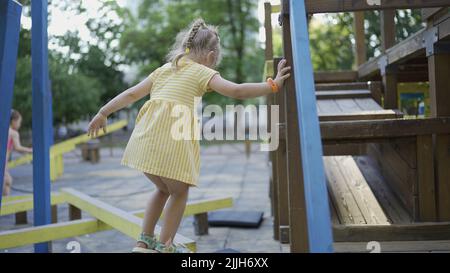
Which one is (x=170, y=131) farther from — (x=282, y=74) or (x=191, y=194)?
(x=191, y=194)

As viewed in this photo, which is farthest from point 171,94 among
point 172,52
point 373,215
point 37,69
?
point 373,215

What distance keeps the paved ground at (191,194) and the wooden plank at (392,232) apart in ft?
1.32

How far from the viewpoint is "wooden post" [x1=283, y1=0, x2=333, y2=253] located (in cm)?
169

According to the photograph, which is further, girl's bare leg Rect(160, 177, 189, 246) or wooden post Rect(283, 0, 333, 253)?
girl's bare leg Rect(160, 177, 189, 246)

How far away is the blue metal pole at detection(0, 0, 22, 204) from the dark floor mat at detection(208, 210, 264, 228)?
273 cm

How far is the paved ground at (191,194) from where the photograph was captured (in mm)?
4281

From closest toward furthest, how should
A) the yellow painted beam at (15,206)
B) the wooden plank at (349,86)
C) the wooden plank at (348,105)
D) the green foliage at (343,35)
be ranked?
the wooden plank at (348,105) < the yellow painted beam at (15,206) < the wooden plank at (349,86) < the green foliage at (343,35)

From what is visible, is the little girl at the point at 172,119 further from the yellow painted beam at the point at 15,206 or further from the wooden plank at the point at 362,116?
the yellow painted beam at the point at 15,206

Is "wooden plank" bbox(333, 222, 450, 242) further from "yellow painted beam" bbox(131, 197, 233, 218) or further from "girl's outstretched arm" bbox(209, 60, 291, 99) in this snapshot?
"yellow painted beam" bbox(131, 197, 233, 218)

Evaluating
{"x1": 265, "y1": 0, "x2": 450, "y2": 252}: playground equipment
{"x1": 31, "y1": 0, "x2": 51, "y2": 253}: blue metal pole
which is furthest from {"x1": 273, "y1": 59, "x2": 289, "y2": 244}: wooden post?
{"x1": 31, "y1": 0, "x2": 51, "y2": 253}: blue metal pole

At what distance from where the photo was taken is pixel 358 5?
2.53 metres

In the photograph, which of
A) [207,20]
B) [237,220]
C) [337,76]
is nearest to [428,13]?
[337,76]

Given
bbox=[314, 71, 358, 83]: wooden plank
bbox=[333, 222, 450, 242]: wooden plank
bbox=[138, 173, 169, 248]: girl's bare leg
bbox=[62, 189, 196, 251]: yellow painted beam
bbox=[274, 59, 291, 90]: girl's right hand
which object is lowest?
bbox=[333, 222, 450, 242]: wooden plank

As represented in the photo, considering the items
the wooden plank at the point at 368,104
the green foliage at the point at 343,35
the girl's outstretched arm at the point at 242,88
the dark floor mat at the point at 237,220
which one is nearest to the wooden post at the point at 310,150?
the girl's outstretched arm at the point at 242,88
